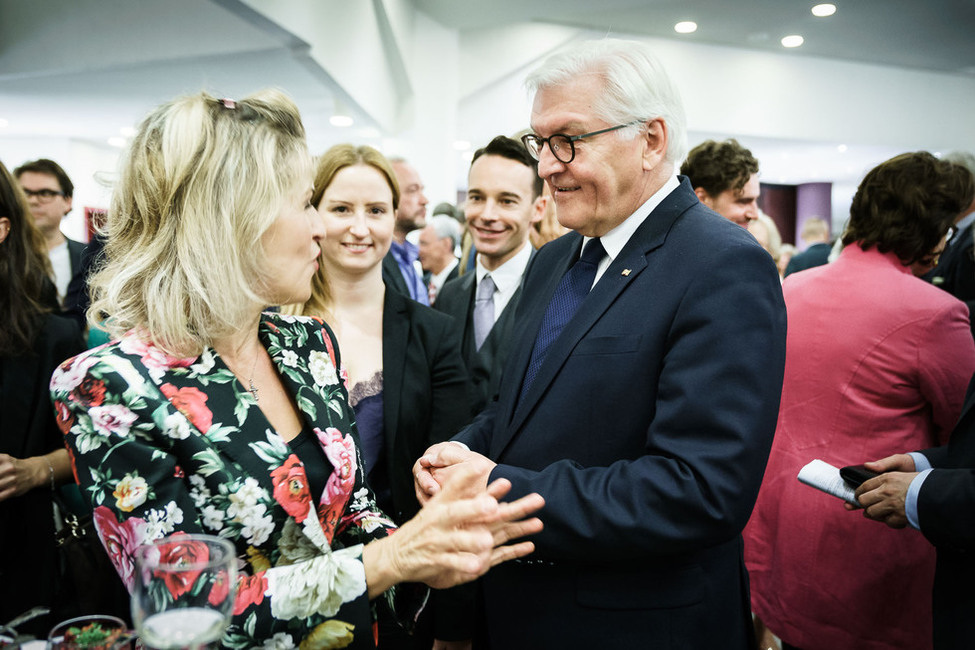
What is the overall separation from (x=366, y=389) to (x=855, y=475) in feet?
4.33

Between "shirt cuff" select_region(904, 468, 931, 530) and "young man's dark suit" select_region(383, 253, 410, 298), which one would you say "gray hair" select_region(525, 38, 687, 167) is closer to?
"shirt cuff" select_region(904, 468, 931, 530)

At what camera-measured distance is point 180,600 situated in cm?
87

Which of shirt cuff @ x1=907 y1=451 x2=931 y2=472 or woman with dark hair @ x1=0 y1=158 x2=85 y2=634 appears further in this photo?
woman with dark hair @ x1=0 y1=158 x2=85 y2=634

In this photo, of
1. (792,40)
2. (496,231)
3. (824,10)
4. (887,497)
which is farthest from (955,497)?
(792,40)

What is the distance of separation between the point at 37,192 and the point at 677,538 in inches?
183

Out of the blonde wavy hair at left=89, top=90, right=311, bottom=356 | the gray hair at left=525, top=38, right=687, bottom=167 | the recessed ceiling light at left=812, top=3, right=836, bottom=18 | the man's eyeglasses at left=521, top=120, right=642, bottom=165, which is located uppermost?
the recessed ceiling light at left=812, top=3, right=836, bottom=18

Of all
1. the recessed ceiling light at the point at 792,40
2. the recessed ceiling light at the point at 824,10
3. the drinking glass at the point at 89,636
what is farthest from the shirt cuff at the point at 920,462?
the recessed ceiling light at the point at 792,40

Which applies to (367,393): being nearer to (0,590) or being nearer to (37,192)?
(0,590)

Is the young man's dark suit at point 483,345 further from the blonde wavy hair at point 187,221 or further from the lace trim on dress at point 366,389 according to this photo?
the blonde wavy hair at point 187,221

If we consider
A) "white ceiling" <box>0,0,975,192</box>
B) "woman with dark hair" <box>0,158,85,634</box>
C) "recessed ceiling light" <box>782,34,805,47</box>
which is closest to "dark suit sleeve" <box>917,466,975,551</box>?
"woman with dark hair" <box>0,158,85,634</box>

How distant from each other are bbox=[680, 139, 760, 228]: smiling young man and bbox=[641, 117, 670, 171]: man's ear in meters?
1.46

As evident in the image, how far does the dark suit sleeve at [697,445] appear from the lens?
1.22 metres

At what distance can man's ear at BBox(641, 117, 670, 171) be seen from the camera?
1494 millimetres

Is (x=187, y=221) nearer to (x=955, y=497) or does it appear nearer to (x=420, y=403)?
(x=420, y=403)
